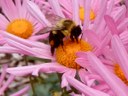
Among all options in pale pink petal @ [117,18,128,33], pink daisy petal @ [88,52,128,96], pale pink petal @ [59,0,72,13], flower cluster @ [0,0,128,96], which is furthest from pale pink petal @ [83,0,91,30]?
pink daisy petal @ [88,52,128,96]

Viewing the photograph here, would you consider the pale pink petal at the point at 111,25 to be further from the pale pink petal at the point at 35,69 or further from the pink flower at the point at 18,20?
the pink flower at the point at 18,20

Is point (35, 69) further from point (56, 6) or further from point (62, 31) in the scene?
point (56, 6)

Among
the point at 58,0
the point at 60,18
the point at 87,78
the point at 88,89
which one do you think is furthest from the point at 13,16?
the point at 88,89

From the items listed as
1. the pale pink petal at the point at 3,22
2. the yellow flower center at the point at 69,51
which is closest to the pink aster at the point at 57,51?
the yellow flower center at the point at 69,51

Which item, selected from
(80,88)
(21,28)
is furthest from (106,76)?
(21,28)

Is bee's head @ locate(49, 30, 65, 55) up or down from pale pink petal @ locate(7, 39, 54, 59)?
up

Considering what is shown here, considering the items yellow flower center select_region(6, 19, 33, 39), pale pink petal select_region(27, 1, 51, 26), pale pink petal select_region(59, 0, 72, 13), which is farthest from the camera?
yellow flower center select_region(6, 19, 33, 39)

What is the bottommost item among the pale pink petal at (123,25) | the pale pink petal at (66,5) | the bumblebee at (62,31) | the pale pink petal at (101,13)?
the pale pink petal at (123,25)

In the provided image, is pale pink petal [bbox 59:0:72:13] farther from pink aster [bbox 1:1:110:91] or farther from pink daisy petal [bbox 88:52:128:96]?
pink daisy petal [bbox 88:52:128:96]
